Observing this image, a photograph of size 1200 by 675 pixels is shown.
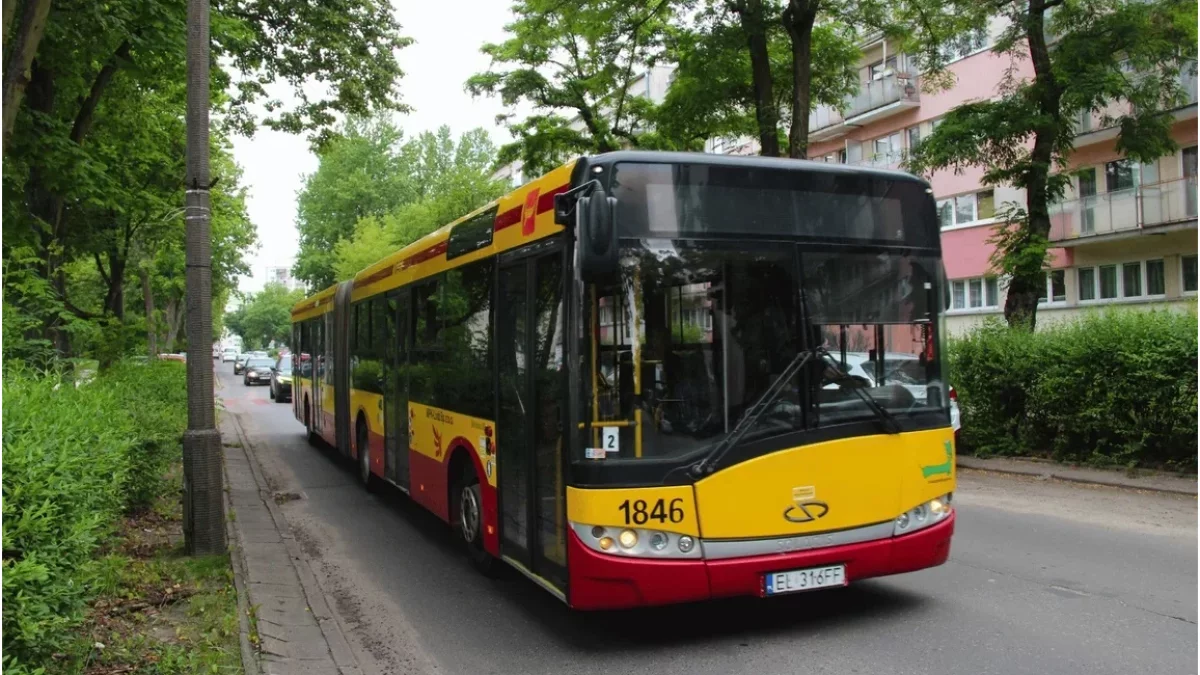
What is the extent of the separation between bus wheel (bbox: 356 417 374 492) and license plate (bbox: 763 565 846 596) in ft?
25.5

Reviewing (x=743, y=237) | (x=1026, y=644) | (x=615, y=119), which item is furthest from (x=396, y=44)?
(x=1026, y=644)

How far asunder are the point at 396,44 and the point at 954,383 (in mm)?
11708

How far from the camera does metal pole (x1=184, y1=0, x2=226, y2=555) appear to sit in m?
7.79

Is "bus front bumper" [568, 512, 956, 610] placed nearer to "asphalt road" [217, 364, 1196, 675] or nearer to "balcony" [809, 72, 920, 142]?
"asphalt road" [217, 364, 1196, 675]

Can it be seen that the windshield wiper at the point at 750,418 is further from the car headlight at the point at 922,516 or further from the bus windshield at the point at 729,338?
the car headlight at the point at 922,516

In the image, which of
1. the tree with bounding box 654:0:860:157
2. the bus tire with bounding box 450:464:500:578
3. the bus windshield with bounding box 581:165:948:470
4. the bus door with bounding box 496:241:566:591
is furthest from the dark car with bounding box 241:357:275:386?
the bus windshield with bounding box 581:165:948:470

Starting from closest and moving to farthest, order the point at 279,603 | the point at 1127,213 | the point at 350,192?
the point at 279,603 → the point at 1127,213 → the point at 350,192

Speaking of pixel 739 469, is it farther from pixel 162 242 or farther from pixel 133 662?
pixel 162 242

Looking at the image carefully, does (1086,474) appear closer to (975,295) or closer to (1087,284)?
(1087,284)

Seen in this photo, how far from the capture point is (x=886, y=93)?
35.7 m

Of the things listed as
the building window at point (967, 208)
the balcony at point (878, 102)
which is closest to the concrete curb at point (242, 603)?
the building window at point (967, 208)

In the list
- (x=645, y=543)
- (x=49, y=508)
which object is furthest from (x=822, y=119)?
(x=49, y=508)

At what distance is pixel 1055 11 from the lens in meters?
17.9

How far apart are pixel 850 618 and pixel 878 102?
33320 millimetres
